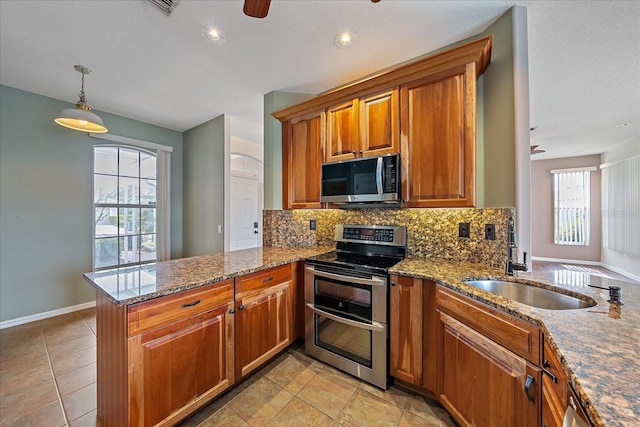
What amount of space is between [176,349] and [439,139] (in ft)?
7.26

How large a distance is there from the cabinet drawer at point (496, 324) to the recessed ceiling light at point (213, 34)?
2.55 meters

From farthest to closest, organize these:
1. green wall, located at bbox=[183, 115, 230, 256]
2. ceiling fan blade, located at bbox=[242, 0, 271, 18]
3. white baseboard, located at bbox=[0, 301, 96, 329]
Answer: green wall, located at bbox=[183, 115, 230, 256] → white baseboard, located at bbox=[0, 301, 96, 329] → ceiling fan blade, located at bbox=[242, 0, 271, 18]

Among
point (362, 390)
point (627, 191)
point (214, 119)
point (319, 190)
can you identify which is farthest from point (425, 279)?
point (627, 191)

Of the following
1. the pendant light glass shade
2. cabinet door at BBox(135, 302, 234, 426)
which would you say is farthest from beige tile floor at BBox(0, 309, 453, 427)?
the pendant light glass shade

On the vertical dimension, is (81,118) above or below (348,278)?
above

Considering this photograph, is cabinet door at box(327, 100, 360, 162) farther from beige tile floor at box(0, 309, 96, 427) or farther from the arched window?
the arched window

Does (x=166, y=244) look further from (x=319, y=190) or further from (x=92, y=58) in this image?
(x=319, y=190)

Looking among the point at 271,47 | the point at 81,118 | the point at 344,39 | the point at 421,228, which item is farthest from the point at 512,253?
the point at 81,118

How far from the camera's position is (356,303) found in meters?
1.88

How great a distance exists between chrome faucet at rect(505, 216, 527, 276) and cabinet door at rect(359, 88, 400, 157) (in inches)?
38.7

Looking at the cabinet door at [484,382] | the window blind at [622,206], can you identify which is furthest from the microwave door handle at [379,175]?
the window blind at [622,206]

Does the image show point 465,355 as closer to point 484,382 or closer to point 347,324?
point 484,382

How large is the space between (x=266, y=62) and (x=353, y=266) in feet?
6.92

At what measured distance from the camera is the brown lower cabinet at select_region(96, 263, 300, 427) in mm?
1236
